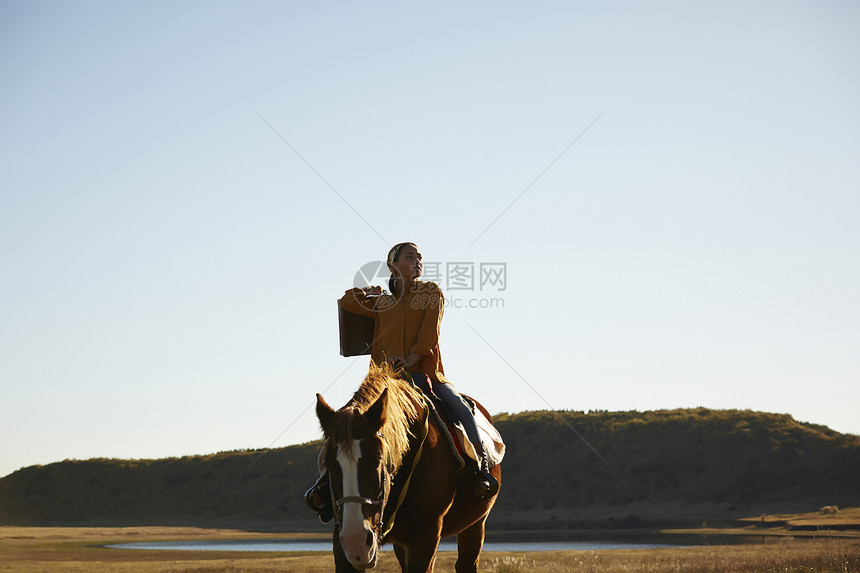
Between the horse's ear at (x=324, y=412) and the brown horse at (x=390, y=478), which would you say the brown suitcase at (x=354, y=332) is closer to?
the brown horse at (x=390, y=478)

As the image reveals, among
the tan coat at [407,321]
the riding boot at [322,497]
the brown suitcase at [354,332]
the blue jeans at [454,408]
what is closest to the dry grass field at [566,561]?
the blue jeans at [454,408]

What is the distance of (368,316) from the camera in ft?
24.6

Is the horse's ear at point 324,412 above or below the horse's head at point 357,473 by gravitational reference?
above

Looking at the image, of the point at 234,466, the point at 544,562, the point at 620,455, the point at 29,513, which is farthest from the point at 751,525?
the point at 29,513

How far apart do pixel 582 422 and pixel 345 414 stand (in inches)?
2691

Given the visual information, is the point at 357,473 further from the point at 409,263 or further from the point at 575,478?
the point at 575,478

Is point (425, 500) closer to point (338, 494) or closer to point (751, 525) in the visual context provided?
point (338, 494)

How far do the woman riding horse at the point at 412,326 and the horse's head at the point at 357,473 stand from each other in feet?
5.20

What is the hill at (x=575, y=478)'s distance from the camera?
52281 mm

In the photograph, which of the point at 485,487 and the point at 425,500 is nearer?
the point at 425,500

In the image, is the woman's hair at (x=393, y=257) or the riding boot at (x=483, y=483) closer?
the riding boot at (x=483, y=483)

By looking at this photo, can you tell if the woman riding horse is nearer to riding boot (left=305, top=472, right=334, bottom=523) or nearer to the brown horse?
the brown horse

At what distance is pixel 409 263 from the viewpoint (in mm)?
7234

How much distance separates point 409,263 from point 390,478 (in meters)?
2.32
